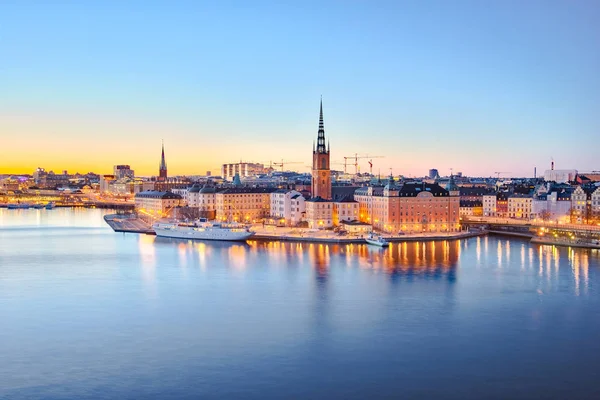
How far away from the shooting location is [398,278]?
14867 mm

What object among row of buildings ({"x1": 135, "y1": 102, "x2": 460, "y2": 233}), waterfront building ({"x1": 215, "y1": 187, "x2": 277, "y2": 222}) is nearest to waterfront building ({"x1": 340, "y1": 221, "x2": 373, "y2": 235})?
row of buildings ({"x1": 135, "y1": 102, "x2": 460, "y2": 233})

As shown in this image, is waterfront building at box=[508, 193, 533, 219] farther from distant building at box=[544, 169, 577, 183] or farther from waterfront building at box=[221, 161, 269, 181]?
waterfront building at box=[221, 161, 269, 181]

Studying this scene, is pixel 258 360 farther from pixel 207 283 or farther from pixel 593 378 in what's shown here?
pixel 207 283

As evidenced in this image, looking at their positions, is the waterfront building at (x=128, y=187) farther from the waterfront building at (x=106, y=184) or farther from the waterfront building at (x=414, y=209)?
the waterfront building at (x=414, y=209)

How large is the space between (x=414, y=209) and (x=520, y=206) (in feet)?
29.4

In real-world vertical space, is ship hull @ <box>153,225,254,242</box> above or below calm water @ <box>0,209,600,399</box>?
above

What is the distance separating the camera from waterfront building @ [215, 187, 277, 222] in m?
30.4

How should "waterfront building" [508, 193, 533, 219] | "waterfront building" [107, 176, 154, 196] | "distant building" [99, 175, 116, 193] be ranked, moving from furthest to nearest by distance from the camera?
"distant building" [99, 175, 116, 193] < "waterfront building" [107, 176, 154, 196] < "waterfront building" [508, 193, 533, 219]

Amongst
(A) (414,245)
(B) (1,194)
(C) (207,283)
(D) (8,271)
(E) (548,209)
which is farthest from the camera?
(B) (1,194)

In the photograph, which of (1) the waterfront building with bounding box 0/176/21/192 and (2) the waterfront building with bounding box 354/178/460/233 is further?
(1) the waterfront building with bounding box 0/176/21/192

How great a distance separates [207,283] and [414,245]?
30.2 feet

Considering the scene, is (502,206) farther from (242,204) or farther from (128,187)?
(128,187)

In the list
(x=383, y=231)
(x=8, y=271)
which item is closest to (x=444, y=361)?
(x=8, y=271)

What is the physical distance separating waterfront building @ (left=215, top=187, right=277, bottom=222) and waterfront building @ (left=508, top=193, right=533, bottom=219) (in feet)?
38.1
